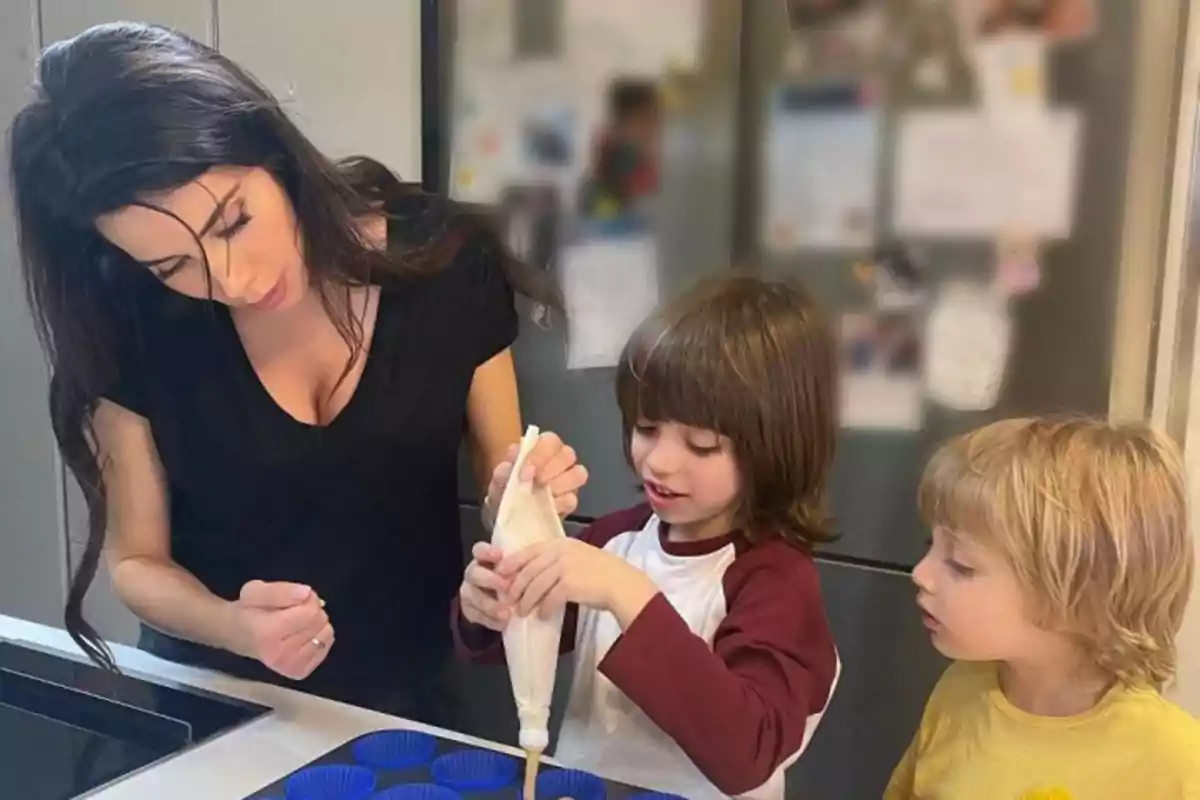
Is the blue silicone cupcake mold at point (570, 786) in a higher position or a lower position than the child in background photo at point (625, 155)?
lower

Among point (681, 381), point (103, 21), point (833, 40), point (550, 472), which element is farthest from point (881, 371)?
point (103, 21)

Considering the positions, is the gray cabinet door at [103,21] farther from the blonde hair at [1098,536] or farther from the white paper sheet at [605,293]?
the blonde hair at [1098,536]

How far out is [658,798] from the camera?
828 mm

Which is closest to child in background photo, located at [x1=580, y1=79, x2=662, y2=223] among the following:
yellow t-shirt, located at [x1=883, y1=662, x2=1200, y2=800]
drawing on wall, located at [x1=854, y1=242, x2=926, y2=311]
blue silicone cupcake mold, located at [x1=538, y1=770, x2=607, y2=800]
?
drawing on wall, located at [x1=854, y1=242, x2=926, y2=311]

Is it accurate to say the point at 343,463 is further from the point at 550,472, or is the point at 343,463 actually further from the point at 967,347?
A: the point at 967,347

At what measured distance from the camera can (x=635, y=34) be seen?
1.52m

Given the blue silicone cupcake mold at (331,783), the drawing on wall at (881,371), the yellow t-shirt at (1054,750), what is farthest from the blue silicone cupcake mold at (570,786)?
the drawing on wall at (881,371)

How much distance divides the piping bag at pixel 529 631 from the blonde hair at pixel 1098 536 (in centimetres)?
33

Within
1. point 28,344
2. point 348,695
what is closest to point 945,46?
point 348,695

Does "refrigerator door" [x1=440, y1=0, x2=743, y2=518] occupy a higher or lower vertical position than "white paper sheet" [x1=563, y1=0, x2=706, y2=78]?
lower

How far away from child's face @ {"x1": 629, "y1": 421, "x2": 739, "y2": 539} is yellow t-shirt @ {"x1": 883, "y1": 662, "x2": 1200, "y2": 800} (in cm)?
26

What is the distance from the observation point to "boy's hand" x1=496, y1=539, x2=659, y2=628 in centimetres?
90

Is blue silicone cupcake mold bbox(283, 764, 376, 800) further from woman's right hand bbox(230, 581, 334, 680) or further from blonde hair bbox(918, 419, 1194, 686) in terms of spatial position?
blonde hair bbox(918, 419, 1194, 686)

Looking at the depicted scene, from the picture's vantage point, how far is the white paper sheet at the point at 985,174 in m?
1.29
